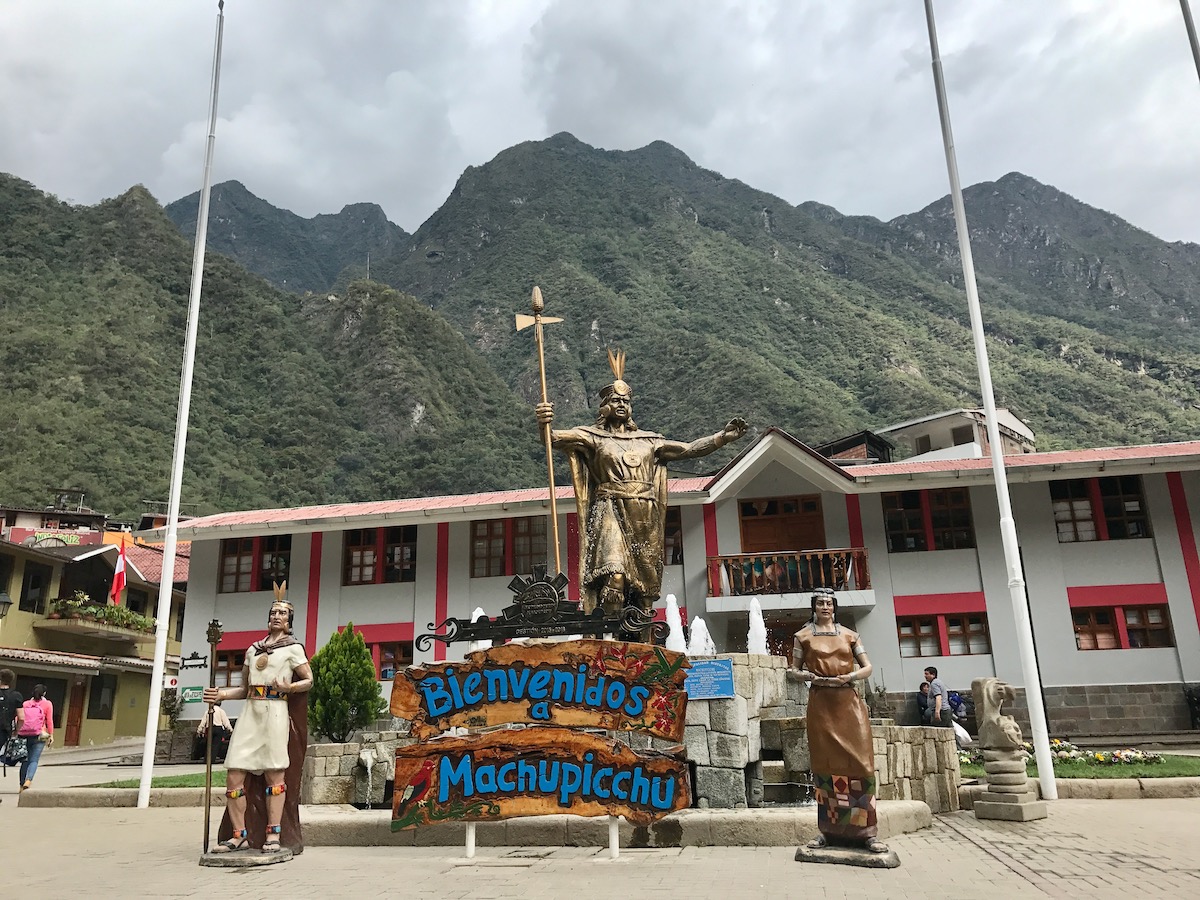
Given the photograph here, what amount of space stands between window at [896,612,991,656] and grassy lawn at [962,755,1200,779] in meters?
5.39

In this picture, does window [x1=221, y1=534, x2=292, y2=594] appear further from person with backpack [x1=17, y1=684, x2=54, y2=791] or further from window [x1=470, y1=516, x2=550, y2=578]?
person with backpack [x1=17, y1=684, x2=54, y2=791]

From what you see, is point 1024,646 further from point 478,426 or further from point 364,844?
point 478,426

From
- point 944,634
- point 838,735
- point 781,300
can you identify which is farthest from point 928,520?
point 781,300

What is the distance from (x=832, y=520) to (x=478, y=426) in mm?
46511

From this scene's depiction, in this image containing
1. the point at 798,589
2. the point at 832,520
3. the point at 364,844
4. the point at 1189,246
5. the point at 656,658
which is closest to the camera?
the point at 656,658

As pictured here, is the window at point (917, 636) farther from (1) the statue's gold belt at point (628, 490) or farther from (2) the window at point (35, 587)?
(2) the window at point (35, 587)

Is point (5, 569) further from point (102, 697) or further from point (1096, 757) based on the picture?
point (1096, 757)

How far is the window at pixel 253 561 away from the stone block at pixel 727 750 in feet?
51.7

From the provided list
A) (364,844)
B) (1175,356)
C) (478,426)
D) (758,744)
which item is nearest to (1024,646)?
(758,744)

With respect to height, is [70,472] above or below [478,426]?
below

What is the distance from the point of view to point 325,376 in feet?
229

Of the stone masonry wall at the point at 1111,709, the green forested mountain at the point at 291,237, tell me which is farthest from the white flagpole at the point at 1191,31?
the green forested mountain at the point at 291,237

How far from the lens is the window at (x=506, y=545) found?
2042cm

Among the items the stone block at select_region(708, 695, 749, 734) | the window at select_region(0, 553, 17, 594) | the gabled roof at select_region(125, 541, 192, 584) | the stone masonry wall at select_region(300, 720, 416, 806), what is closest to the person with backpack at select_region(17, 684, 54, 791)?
the stone masonry wall at select_region(300, 720, 416, 806)
